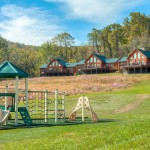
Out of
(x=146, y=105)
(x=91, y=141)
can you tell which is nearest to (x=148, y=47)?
(x=146, y=105)

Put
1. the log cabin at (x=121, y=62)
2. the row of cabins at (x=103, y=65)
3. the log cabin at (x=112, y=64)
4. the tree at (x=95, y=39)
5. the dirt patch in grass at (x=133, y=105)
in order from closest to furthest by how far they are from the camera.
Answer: the dirt patch in grass at (x=133, y=105)
the row of cabins at (x=103, y=65)
the log cabin at (x=121, y=62)
the log cabin at (x=112, y=64)
the tree at (x=95, y=39)

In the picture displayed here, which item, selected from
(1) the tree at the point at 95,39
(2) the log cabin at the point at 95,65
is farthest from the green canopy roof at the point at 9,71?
(1) the tree at the point at 95,39

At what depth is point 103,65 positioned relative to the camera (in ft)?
316

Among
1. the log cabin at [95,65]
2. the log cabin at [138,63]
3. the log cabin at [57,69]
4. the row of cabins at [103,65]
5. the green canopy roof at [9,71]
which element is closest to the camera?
the green canopy roof at [9,71]

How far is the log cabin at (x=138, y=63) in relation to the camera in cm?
8284

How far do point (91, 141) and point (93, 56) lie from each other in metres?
88.7

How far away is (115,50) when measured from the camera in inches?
4877

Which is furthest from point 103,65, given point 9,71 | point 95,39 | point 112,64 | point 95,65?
point 9,71

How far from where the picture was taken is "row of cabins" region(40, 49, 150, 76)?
84238 mm

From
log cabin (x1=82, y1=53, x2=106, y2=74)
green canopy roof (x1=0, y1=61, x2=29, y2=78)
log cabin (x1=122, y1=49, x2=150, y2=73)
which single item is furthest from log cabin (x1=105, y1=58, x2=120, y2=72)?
green canopy roof (x1=0, y1=61, x2=29, y2=78)

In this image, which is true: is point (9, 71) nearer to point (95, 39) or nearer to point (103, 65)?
point (103, 65)

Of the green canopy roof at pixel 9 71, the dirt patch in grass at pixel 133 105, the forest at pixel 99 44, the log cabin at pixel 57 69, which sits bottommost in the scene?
the dirt patch in grass at pixel 133 105

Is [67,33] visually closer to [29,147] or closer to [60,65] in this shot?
[60,65]

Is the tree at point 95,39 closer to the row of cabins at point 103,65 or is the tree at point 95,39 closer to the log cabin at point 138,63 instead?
the row of cabins at point 103,65
